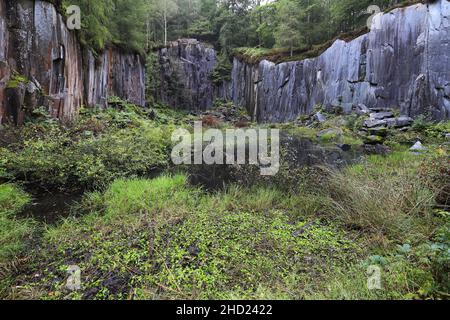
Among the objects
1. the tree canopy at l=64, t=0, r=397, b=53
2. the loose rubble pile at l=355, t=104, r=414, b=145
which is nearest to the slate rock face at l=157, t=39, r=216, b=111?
the tree canopy at l=64, t=0, r=397, b=53

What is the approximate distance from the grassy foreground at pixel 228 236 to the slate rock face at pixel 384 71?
27.0 ft

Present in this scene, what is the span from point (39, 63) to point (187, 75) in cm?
1850

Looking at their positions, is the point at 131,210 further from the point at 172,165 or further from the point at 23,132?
the point at 23,132

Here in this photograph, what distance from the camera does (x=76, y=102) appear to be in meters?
9.12

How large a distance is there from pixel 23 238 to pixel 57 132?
4.54 m

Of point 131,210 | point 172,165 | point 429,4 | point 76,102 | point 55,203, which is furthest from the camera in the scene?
point 429,4

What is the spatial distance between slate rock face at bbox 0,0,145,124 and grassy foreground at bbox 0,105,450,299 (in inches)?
86.3

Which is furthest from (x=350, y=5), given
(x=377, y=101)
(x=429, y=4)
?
(x=377, y=101)

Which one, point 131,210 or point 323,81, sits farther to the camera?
point 323,81

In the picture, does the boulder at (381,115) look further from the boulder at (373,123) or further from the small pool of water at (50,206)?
the small pool of water at (50,206)

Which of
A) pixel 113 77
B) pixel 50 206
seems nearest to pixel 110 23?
pixel 113 77

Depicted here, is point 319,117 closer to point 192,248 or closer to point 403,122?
point 403,122

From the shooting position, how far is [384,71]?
1166 cm

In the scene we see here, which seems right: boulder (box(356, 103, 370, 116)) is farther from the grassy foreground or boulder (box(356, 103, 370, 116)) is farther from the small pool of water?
the small pool of water
